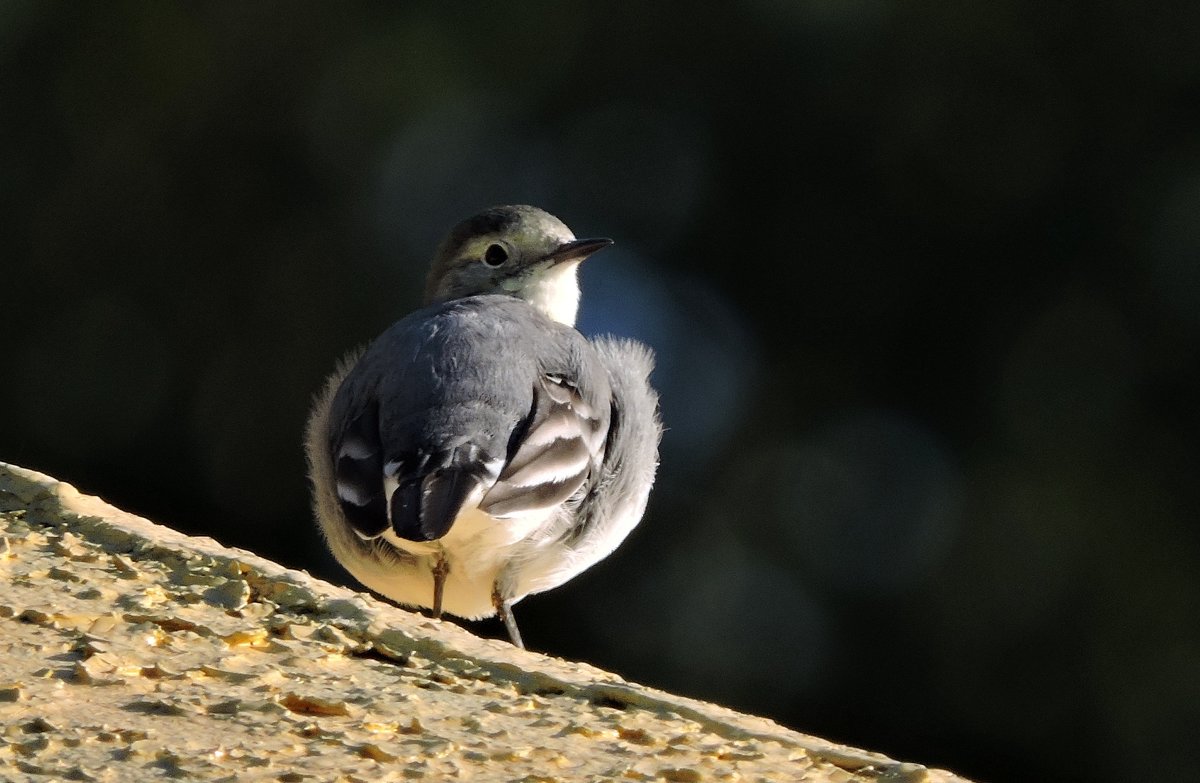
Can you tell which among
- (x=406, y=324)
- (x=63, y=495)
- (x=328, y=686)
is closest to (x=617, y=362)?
(x=406, y=324)

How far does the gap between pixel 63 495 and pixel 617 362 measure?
246cm

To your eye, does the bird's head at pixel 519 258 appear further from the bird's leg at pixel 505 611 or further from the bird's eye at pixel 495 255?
the bird's leg at pixel 505 611

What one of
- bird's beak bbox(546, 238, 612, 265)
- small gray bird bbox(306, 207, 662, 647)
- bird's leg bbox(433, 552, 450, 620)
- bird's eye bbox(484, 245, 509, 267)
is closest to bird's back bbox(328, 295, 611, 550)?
small gray bird bbox(306, 207, 662, 647)

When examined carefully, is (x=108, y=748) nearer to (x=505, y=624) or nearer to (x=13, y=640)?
(x=13, y=640)

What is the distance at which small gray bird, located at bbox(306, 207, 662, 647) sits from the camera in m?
3.98

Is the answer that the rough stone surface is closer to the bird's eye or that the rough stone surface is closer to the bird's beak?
the bird's beak

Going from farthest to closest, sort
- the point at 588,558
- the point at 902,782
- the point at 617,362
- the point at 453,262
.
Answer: the point at 453,262, the point at 617,362, the point at 588,558, the point at 902,782

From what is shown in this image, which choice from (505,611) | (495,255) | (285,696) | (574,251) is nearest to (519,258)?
(495,255)

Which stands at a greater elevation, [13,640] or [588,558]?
[588,558]

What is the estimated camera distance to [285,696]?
2219mm

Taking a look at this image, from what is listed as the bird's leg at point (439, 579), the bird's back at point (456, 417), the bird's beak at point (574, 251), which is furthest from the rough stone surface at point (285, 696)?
the bird's beak at point (574, 251)

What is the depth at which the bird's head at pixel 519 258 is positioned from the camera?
5.75 meters

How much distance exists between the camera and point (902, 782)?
217 cm

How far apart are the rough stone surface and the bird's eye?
309 cm
